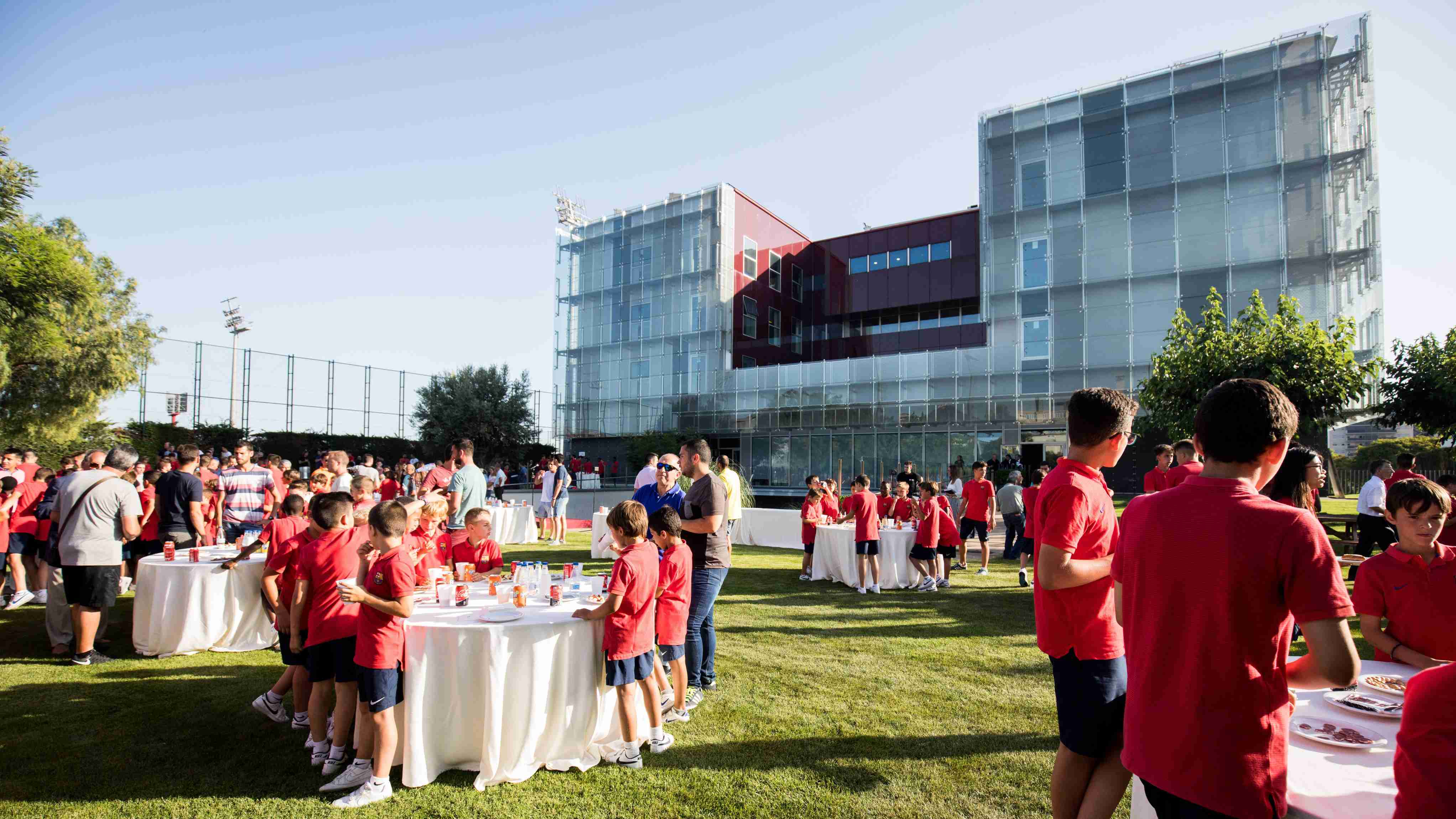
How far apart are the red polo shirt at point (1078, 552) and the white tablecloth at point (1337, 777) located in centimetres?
47

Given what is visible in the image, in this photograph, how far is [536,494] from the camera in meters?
23.5

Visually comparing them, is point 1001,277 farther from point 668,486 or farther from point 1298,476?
point 668,486

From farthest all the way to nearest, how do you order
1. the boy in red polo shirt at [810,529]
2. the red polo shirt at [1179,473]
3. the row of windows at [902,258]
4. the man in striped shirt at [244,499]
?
the row of windows at [902,258]
the boy in red polo shirt at [810,529]
the man in striped shirt at [244,499]
the red polo shirt at [1179,473]

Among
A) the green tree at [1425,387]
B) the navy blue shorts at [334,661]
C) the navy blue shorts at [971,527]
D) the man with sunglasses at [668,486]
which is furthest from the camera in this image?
the green tree at [1425,387]

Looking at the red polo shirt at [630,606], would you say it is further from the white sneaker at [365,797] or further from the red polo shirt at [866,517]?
the red polo shirt at [866,517]

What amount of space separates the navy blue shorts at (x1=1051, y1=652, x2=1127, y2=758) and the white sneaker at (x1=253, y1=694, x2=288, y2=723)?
484cm

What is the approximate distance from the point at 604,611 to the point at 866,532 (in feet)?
19.6

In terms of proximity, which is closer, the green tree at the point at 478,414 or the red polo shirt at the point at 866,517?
the red polo shirt at the point at 866,517

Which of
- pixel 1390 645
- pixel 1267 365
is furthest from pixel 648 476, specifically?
pixel 1267 365

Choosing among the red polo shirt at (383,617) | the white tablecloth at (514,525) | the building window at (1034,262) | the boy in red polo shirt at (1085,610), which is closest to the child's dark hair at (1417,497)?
the boy in red polo shirt at (1085,610)

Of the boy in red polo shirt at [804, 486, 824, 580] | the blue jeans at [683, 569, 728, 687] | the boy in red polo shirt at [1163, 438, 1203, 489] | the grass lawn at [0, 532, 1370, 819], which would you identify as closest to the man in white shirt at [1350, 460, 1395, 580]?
the grass lawn at [0, 532, 1370, 819]

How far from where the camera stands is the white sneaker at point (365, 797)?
3492 mm

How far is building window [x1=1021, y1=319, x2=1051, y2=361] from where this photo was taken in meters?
25.7

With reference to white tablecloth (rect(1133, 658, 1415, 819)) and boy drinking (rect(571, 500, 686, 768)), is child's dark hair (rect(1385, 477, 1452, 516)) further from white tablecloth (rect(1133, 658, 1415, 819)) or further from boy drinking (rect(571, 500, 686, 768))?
boy drinking (rect(571, 500, 686, 768))
